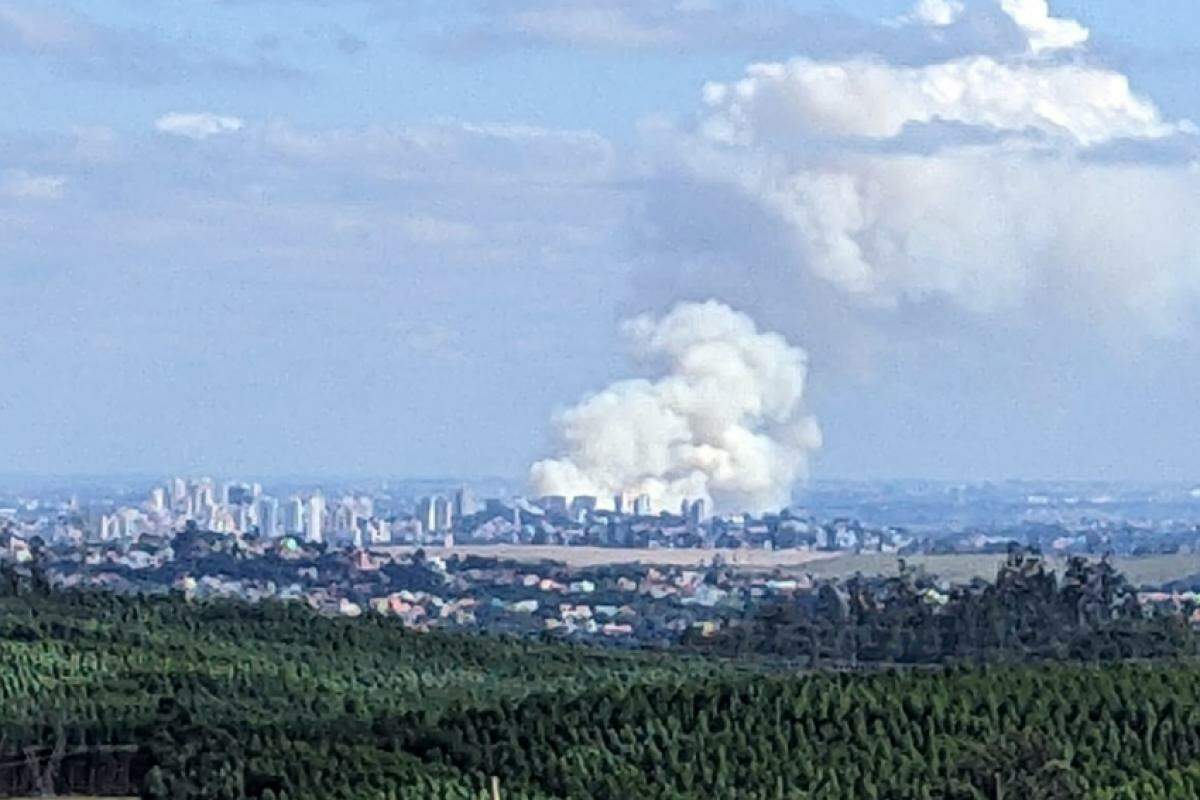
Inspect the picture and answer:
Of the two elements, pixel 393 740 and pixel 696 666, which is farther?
pixel 696 666

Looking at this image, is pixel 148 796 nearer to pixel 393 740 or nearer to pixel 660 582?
pixel 393 740

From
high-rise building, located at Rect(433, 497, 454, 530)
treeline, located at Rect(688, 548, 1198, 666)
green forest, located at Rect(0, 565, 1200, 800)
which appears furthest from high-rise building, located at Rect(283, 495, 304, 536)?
green forest, located at Rect(0, 565, 1200, 800)

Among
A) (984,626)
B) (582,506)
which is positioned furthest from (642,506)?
(984,626)

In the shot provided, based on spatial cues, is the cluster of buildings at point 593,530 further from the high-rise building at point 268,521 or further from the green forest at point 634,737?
the green forest at point 634,737

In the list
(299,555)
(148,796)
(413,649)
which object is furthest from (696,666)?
(299,555)

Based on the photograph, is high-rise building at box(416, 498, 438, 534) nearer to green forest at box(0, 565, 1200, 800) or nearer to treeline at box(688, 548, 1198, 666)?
treeline at box(688, 548, 1198, 666)

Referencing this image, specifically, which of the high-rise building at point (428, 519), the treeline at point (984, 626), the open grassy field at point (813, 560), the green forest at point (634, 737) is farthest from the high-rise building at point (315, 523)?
the green forest at point (634, 737)

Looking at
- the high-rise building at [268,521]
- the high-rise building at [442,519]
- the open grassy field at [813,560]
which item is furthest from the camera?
the high-rise building at [442,519]
